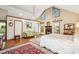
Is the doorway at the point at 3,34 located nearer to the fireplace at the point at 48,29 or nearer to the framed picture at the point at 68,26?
the fireplace at the point at 48,29

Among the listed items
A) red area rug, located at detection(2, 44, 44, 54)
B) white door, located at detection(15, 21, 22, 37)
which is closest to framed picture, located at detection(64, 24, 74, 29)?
red area rug, located at detection(2, 44, 44, 54)

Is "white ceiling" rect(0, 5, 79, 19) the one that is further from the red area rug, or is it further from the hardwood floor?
the red area rug

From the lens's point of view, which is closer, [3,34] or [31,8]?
[3,34]

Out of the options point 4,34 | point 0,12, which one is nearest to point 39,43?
point 4,34

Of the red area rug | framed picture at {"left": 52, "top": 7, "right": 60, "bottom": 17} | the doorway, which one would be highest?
framed picture at {"left": 52, "top": 7, "right": 60, "bottom": 17}

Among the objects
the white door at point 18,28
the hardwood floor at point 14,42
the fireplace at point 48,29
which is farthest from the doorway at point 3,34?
the fireplace at point 48,29

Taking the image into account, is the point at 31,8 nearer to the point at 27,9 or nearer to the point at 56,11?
the point at 27,9

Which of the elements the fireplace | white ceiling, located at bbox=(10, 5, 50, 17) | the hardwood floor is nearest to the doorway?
the hardwood floor

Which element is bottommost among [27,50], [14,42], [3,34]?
[27,50]

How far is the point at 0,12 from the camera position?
2205 millimetres

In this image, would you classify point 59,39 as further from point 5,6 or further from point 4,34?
point 5,6

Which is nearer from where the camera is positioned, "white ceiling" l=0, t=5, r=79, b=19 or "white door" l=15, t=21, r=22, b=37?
"white ceiling" l=0, t=5, r=79, b=19

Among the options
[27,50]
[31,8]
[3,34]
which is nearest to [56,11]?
[31,8]

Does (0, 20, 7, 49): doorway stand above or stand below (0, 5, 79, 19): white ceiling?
below
